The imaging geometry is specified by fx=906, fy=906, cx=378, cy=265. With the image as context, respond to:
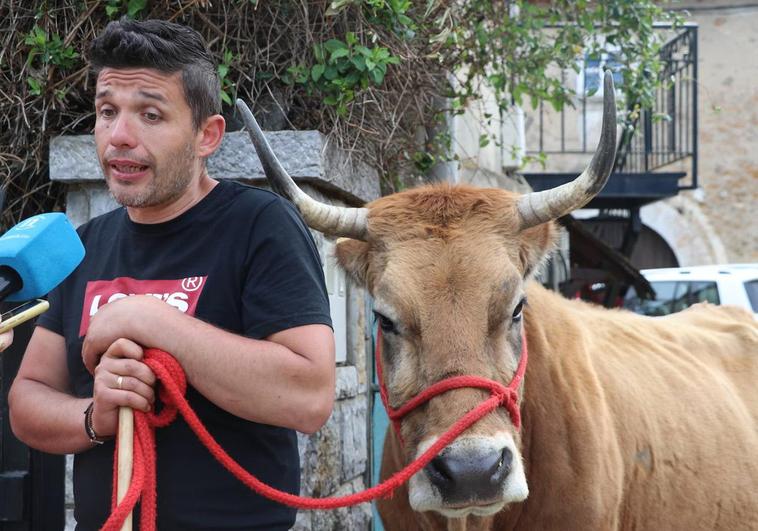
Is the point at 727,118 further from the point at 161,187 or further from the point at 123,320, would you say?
the point at 123,320

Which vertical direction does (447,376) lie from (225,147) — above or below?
below

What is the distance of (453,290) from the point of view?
106 inches

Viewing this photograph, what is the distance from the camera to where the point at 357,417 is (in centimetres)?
421

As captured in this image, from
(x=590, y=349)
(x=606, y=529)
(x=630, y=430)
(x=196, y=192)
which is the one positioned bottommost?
(x=606, y=529)

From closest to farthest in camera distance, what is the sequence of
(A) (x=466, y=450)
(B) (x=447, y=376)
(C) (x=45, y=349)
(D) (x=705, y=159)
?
(C) (x=45, y=349) → (A) (x=466, y=450) → (B) (x=447, y=376) → (D) (x=705, y=159)

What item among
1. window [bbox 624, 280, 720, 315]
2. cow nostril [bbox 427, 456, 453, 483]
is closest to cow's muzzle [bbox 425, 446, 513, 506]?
cow nostril [bbox 427, 456, 453, 483]

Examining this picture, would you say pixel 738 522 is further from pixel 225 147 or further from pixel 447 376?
pixel 225 147

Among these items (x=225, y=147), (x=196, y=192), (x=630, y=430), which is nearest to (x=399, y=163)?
(x=225, y=147)

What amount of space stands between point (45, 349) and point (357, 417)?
2.22 meters

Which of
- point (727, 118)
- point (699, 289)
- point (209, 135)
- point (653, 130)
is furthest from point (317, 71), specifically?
point (727, 118)

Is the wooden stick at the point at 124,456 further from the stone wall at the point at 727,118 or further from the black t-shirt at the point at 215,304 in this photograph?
the stone wall at the point at 727,118

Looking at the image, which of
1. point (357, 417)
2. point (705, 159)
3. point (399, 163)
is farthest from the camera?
point (705, 159)

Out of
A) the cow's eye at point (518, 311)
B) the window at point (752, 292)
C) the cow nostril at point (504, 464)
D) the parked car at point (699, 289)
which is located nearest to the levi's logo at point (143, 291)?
the cow nostril at point (504, 464)

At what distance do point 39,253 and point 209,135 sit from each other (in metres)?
0.57
